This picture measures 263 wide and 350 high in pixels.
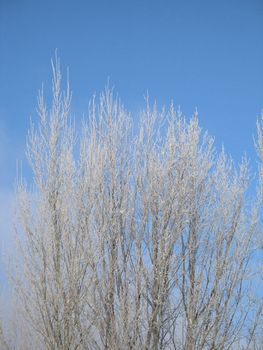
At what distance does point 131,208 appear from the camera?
285 inches

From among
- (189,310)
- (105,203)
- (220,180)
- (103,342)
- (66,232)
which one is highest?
(220,180)

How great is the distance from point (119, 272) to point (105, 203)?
101cm

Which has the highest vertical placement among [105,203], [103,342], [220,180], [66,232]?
[220,180]

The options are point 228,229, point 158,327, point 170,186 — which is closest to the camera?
point 158,327

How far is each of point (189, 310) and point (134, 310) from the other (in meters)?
0.88

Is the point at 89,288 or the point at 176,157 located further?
the point at 176,157

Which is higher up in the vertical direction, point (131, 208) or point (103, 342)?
point (131, 208)

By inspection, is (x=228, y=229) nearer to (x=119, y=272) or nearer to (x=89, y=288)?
(x=119, y=272)

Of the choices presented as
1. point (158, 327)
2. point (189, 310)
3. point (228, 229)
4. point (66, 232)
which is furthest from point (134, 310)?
point (228, 229)

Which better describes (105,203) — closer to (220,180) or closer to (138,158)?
(138,158)

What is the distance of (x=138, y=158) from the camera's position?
7387 mm

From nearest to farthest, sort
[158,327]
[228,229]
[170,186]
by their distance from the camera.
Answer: [158,327] < [170,186] < [228,229]

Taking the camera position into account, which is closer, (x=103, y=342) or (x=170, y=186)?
(x=103, y=342)

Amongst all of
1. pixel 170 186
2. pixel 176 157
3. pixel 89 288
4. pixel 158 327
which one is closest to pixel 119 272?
pixel 89 288
